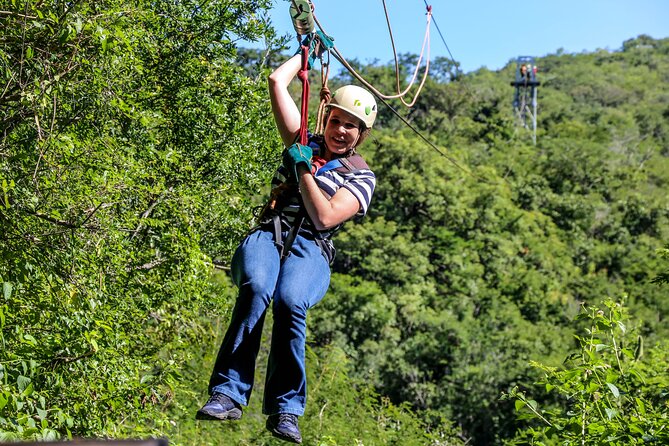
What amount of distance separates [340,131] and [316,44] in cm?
50

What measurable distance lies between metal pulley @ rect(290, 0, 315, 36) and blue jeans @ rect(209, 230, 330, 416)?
3.33 feet

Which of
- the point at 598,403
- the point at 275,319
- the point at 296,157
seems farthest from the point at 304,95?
the point at 598,403

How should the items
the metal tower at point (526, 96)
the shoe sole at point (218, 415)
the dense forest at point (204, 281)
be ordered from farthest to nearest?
the metal tower at point (526, 96), the dense forest at point (204, 281), the shoe sole at point (218, 415)

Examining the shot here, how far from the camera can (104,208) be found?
7816 mm

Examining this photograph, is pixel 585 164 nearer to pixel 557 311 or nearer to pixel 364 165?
pixel 557 311

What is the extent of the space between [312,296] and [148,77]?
7.83 m

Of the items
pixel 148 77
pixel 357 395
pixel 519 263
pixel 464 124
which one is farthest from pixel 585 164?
pixel 148 77

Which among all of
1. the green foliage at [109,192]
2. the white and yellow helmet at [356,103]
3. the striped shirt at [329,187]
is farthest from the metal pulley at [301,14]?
the green foliage at [109,192]

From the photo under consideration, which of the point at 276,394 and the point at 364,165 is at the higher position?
the point at 364,165

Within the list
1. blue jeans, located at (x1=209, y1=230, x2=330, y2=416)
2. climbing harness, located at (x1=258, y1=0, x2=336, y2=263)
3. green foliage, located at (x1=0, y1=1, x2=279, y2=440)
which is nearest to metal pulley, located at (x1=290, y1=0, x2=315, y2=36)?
climbing harness, located at (x1=258, y1=0, x2=336, y2=263)

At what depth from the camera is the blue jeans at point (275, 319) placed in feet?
13.5

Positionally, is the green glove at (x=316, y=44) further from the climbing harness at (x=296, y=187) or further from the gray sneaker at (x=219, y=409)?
the gray sneaker at (x=219, y=409)

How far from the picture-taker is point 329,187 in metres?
4.33

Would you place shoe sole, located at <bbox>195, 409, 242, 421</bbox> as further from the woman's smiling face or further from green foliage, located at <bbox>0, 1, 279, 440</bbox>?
the woman's smiling face
